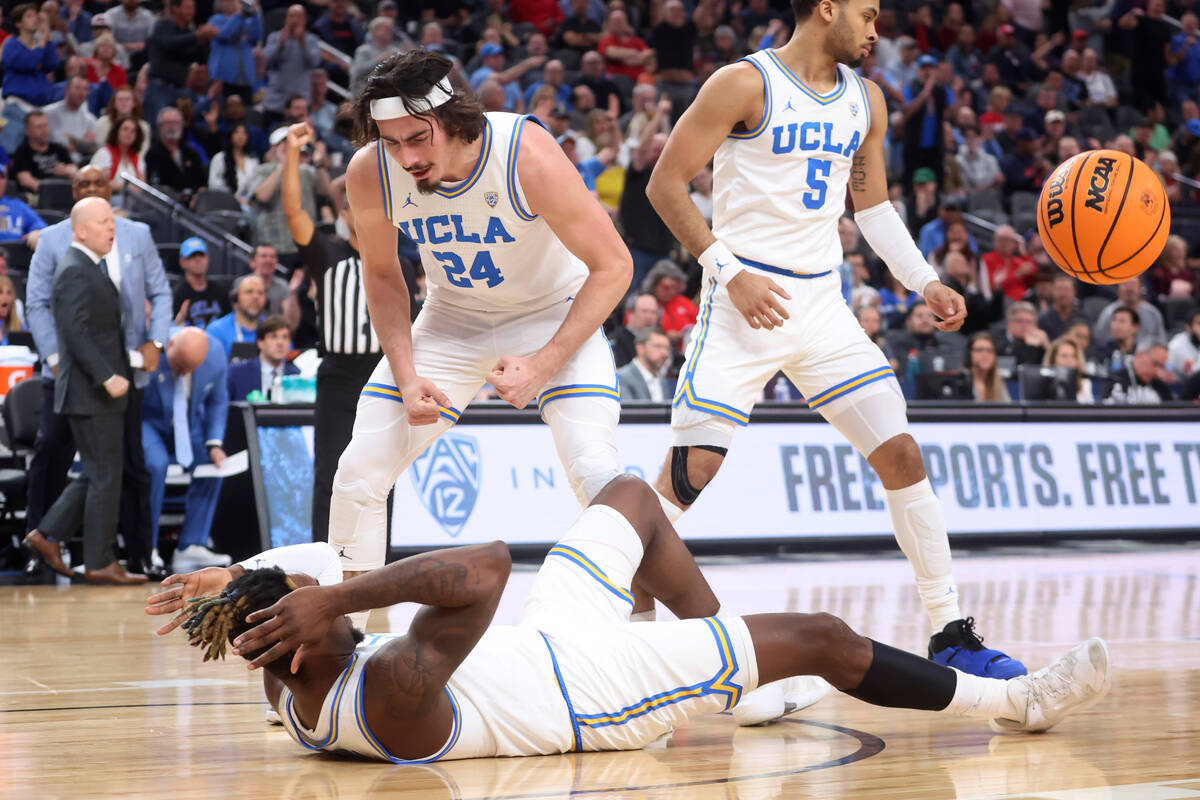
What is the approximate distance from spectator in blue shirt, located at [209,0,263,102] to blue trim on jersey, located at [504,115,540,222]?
1078 centimetres

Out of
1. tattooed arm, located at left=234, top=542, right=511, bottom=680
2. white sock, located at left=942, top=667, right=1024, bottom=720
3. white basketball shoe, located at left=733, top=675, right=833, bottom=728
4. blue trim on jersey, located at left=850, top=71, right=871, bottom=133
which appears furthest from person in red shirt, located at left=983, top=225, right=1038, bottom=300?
tattooed arm, located at left=234, top=542, right=511, bottom=680

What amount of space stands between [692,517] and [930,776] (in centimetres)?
647

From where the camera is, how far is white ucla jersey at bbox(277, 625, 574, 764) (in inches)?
146

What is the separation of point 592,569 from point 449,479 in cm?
556

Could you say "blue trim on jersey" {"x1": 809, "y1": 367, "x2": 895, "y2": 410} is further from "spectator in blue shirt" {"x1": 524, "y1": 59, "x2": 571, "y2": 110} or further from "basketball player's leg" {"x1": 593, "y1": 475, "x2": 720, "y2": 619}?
"spectator in blue shirt" {"x1": 524, "y1": 59, "x2": 571, "y2": 110}

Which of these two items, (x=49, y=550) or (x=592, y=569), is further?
(x=49, y=550)

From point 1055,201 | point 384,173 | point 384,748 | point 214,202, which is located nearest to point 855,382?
point 1055,201

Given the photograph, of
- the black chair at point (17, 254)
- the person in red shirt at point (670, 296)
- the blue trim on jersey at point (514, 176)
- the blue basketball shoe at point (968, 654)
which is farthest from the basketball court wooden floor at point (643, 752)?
the person in red shirt at point (670, 296)

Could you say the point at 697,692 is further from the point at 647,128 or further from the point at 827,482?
the point at 647,128

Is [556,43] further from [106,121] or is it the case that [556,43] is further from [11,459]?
[11,459]

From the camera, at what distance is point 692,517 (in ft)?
33.4

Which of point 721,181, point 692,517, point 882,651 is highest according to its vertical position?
point 721,181

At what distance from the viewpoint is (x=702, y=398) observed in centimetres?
501

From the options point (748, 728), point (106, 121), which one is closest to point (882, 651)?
point (748, 728)
